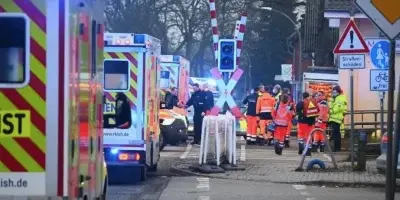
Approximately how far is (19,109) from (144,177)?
1094 cm

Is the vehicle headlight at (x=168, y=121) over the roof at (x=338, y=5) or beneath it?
beneath

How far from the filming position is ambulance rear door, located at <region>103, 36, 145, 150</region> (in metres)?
15.8

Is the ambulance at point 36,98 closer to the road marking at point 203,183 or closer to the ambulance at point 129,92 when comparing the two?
the ambulance at point 129,92

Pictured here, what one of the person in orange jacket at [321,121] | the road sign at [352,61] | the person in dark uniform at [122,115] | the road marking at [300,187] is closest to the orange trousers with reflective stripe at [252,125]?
the person in orange jacket at [321,121]

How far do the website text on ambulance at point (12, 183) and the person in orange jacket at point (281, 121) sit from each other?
18378 millimetres

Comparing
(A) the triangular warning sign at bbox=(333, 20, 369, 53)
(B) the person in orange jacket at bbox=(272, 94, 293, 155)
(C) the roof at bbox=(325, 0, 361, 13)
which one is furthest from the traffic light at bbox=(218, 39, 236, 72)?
(C) the roof at bbox=(325, 0, 361, 13)

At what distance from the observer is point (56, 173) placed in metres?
6.09

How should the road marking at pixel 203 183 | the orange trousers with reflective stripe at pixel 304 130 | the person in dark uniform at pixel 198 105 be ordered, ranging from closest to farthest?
1. the road marking at pixel 203 183
2. the orange trousers with reflective stripe at pixel 304 130
3. the person in dark uniform at pixel 198 105

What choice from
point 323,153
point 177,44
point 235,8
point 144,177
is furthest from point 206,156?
point 177,44

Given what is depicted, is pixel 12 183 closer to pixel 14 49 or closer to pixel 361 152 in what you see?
pixel 14 49

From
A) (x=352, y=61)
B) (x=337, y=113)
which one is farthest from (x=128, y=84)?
(x=337, y=113)

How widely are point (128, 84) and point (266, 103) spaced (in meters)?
12.9

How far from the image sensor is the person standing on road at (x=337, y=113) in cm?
2528

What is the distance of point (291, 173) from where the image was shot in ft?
60.9
